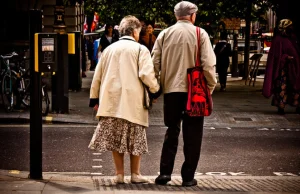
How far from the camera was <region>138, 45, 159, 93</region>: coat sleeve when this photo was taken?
8.52m

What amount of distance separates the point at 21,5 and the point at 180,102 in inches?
602

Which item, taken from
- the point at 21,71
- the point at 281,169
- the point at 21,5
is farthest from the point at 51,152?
the point at 21,5

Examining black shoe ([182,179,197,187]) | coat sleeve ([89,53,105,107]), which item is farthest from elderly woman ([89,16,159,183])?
black shoe ([182,179,197,187])

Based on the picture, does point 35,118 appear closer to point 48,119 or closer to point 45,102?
point 48,119

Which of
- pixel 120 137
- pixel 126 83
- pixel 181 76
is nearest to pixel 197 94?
pixel 181 76

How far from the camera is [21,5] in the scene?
23.3 m

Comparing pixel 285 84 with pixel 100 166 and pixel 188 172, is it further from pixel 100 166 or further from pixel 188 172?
pixel 188 172

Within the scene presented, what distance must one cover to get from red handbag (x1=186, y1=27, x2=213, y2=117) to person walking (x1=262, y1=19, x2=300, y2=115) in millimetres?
7755

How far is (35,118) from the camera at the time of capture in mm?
8805

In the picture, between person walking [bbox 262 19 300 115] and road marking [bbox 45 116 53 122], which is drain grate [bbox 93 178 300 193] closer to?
road marking [bbox 45 116 53 122]

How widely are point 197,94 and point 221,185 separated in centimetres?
97

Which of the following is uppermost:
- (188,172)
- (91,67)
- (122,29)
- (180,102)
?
(122,29)

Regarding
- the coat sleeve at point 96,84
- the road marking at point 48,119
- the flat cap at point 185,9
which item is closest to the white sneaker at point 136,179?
the coat sleeve at point 96,84

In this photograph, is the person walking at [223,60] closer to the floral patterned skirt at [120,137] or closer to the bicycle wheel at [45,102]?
the bicycle wheel at [45,102]
